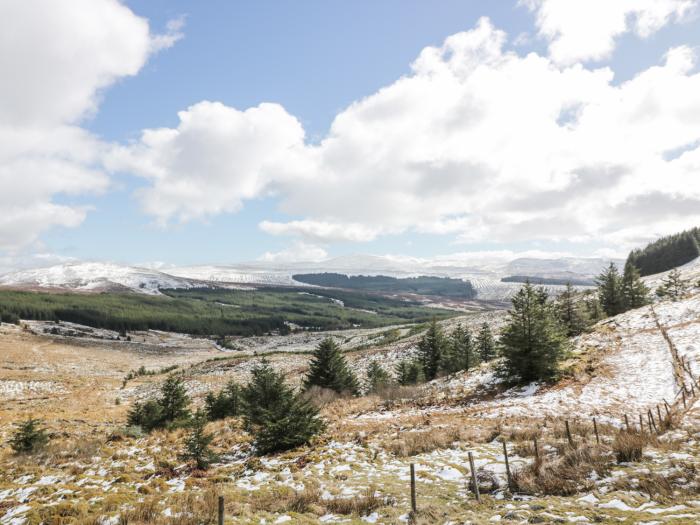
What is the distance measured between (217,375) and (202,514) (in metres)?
58.9

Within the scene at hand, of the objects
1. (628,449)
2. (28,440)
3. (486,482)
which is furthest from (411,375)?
(28,440)

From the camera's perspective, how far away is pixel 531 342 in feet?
82.2

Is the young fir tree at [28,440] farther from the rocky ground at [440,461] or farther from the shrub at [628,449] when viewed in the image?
the shrub at [628,449]

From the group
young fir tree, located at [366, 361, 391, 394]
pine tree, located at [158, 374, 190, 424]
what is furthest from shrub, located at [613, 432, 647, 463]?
pine tree, located at [158, 374, 190, 424]

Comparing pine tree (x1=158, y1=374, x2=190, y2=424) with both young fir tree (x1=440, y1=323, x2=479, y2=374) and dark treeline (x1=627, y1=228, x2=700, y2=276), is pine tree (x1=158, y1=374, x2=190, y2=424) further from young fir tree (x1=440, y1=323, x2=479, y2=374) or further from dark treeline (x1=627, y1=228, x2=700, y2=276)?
dark treeline (x1=627, y1=228, x2=700, y2=276)

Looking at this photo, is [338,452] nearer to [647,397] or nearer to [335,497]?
[335,497]

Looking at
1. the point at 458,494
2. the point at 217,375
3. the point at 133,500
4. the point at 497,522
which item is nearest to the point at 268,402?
the point at 133,500

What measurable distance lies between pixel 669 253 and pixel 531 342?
135300 millimetres

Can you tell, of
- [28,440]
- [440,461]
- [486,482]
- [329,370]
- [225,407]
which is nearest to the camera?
[486,482]

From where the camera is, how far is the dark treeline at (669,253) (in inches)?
4429

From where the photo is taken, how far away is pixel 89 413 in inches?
1395

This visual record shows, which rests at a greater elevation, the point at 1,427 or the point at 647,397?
the point at 647,397

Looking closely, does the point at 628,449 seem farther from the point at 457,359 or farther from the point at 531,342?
the point at 457,359

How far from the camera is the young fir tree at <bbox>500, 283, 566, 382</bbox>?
2469 cm
